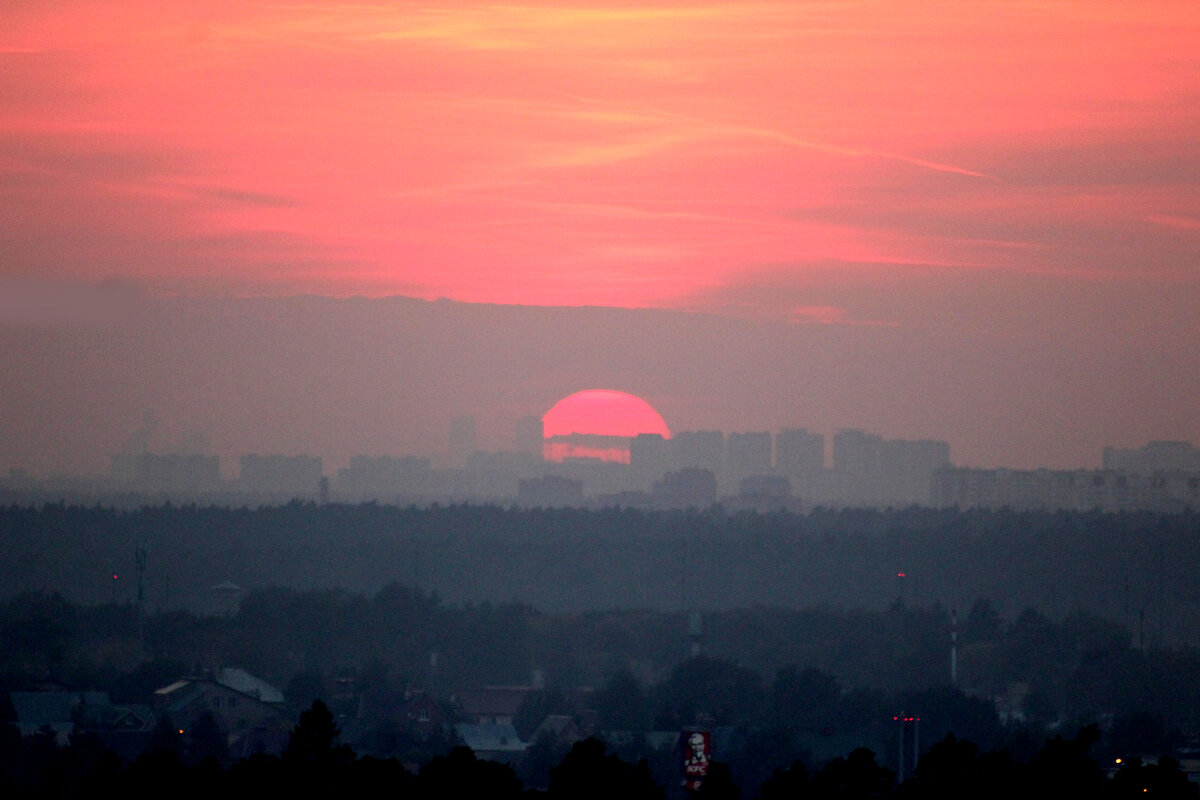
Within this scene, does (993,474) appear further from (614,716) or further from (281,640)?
(614,716)

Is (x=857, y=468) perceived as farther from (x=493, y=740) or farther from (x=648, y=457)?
(x=493, y=740)

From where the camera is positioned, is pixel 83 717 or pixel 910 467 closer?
pixel 83 717

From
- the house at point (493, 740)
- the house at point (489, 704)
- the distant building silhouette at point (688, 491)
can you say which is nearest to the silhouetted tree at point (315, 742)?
the house at point (493, 740)

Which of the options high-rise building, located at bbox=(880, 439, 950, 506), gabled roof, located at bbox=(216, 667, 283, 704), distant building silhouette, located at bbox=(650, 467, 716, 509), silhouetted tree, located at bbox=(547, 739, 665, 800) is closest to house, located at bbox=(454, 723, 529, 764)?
gabled roof, located at bbox=(216, 667, 283, 704)

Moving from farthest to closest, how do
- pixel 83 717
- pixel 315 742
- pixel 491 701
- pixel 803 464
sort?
pixel 803 464 < pixel 491 701 < pixel 83 717 < pixel 315 742

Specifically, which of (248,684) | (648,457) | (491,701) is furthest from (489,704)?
(648,457)

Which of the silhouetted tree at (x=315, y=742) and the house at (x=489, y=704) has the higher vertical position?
the silhouetted tree at (x=315, y=742)

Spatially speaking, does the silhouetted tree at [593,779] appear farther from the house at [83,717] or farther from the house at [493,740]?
the house at [83,717]

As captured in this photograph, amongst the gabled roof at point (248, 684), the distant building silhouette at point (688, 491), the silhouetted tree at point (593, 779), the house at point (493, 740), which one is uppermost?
the distant building silhouette at point (688, 491)

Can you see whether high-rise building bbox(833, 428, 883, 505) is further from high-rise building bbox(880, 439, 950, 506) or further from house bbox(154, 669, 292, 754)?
house bbox(154, 669, 292, 754)

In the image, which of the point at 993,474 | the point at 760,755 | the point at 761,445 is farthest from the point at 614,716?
the point at 761,445

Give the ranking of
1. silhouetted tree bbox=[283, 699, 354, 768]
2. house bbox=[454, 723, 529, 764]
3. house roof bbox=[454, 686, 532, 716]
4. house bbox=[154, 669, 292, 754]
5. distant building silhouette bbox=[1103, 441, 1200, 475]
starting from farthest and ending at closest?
distant building silhouette bbox=[1103, 441, 1200, 475], house roof bbox=[454, 686, 532, 716], house bbox=[154, 669, 292, 754], house bbox=[454, 723, 529, 764], silhouetted tree bbox=[283, 699, 354, 768]

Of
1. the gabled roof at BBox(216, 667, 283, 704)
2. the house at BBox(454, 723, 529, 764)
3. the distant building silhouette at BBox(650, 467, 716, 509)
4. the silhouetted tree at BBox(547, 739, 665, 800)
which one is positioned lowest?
the house at BBox(454, 723, 529, 764)
